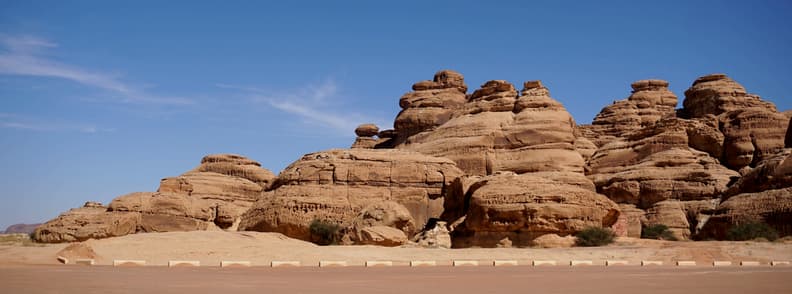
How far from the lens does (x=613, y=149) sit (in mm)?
78062

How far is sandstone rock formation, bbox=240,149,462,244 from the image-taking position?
4925 cm

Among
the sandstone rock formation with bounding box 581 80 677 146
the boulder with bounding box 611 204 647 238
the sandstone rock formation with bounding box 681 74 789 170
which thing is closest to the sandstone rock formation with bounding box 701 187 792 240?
the boulder with bounding box 611 204 647 238

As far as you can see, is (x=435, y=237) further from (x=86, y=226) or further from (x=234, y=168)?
(x=234, y=168)

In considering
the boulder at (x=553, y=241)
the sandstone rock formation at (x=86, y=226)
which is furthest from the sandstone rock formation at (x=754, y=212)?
the sandstone rock formation at (x=86, y=226)

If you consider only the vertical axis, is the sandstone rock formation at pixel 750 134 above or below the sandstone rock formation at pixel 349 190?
above

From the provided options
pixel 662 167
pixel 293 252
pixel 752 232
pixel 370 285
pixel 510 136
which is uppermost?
pixel 510 136

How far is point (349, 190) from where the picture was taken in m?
52.0

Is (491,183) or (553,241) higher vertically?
(491,183)

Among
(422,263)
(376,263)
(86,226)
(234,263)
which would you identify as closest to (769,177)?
(422,263)

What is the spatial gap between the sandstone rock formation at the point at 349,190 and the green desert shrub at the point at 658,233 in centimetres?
1426

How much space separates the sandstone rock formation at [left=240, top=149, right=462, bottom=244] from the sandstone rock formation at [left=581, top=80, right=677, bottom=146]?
48.6 m

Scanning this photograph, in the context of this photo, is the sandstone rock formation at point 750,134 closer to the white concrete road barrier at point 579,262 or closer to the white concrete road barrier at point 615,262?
the white concrete road barrier at point 615,262

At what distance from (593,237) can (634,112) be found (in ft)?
208

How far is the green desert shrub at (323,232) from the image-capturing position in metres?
45.9
